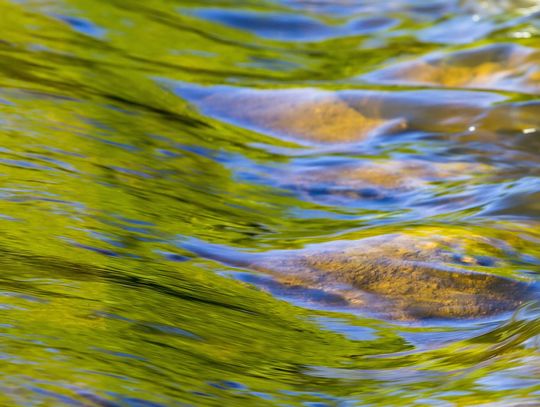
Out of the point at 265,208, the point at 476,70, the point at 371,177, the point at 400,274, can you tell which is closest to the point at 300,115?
the point at 371,177

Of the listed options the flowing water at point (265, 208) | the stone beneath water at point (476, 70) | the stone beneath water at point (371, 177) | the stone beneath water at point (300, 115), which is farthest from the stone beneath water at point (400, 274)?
the stone beneath water at point (476, 70)

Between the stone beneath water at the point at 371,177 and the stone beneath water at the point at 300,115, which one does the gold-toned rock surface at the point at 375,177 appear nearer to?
the stone beneath water at the point at 371,177

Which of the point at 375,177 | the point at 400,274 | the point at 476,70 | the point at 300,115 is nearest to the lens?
the point at 400,274

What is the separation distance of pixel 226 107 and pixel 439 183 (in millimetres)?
1498

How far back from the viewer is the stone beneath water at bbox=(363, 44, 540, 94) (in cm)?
612

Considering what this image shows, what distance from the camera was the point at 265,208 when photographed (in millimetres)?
4570

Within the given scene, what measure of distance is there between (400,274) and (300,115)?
240 centimetres

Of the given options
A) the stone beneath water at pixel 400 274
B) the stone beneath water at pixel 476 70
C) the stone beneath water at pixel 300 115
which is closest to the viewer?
the stone beneath water at pixel 400 274

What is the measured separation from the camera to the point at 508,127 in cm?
552

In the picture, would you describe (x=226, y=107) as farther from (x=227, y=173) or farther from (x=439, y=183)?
(x=439, y=183)

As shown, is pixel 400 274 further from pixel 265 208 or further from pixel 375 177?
pixel 375 177

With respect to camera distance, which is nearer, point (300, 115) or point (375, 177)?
point (375, 177)

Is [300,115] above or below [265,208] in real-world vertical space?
above

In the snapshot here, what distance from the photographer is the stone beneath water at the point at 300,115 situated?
569 cm
